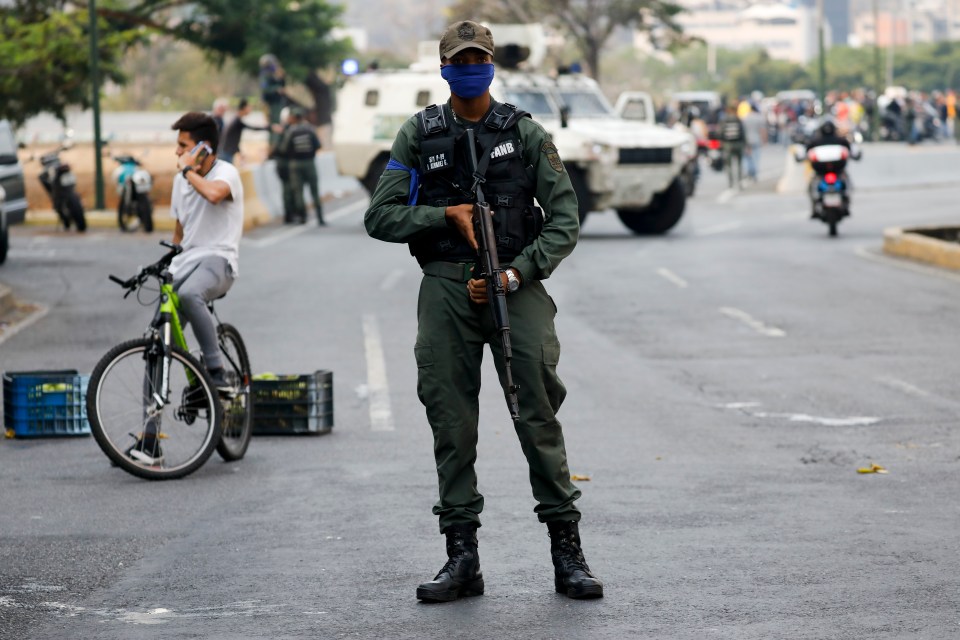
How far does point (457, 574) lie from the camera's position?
243 inches

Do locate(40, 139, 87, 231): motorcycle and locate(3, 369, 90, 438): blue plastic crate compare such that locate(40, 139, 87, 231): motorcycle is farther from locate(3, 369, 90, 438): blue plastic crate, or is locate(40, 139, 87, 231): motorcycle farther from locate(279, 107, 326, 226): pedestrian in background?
locate(3, 369, 90, 438): blue plastic crate

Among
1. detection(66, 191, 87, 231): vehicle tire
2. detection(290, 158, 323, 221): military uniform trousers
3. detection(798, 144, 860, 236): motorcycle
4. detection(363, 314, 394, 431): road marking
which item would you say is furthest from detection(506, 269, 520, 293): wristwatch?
detection(290, 158, 323, 221): military uniform trousers

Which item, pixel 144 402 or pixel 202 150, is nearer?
pixel 144 402

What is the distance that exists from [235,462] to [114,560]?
253 centimetres

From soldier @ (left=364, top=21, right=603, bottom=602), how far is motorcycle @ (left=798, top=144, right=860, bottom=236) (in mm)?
18851

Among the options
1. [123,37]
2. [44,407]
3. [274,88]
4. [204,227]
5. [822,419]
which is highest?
[123,37]

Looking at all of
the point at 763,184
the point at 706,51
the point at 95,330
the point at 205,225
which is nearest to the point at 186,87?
the point at 763,184

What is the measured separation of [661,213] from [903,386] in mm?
14873

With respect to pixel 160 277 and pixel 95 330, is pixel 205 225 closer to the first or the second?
pixel 160 277

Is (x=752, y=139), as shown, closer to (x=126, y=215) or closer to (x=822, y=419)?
(x=126, y=215)

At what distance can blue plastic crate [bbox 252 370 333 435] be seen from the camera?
10234 millimetres

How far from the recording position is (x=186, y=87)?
97.1m

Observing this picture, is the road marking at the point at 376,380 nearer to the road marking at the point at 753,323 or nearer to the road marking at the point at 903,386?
the road marking at the point at 753,323

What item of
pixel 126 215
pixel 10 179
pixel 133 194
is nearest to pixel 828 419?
pixel 10 179
